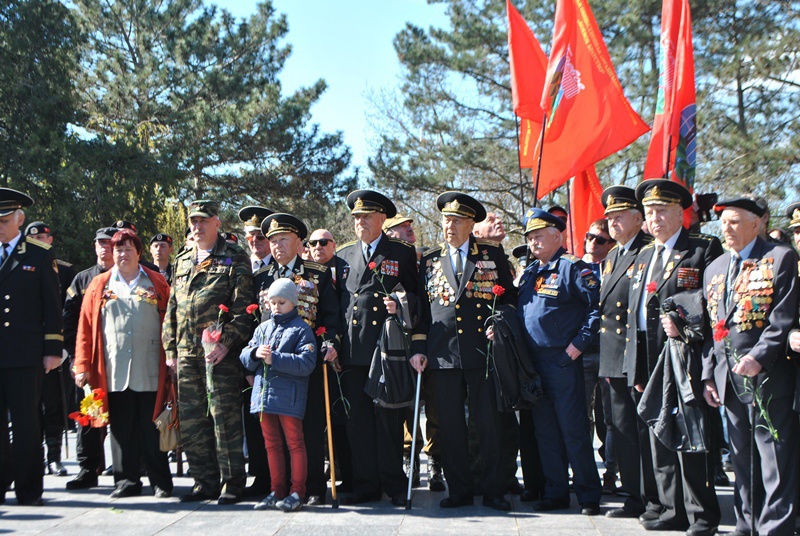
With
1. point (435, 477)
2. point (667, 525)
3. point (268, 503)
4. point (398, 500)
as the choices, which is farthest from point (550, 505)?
point (268, 503)

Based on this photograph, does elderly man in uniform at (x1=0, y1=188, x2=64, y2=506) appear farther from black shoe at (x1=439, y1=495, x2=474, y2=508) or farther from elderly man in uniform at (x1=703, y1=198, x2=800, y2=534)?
elderly man in uniform at (x1=703, y1=198, x2=800, y2=534)

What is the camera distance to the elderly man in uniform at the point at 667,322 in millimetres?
5562

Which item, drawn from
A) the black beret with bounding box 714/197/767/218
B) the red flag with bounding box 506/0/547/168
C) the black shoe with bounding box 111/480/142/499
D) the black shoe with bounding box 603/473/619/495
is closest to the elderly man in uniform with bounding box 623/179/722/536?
the black beret with bounding box 714/197/767/218

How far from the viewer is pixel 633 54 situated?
2120cm

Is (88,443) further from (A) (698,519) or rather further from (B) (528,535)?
(A) (698,519)

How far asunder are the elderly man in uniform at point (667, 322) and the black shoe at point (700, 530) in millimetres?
37

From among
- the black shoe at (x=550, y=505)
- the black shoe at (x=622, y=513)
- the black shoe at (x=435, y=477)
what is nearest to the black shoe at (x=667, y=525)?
the black shoe at (x=622, y=513)

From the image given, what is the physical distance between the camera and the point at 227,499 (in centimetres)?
654

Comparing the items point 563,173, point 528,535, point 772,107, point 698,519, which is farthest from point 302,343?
point 772,107

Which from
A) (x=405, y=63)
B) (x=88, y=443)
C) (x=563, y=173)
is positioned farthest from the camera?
(x=405, y=63)

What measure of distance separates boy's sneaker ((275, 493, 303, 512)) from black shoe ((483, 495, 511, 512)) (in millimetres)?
1394

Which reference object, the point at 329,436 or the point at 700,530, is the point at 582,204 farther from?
the point at 700,530

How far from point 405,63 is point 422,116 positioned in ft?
6.11

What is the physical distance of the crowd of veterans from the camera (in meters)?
5.78
